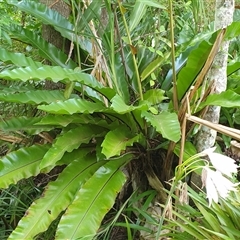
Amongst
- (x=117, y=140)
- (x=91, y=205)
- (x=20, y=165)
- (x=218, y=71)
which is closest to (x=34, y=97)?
(x=20, y=165)

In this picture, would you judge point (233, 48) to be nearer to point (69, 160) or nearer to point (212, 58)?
point (212, 58)

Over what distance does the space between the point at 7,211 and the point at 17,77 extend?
76cm

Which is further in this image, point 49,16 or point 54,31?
point 54,31

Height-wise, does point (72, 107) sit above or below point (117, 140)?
above

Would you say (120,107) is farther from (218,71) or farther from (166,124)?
(218,71)

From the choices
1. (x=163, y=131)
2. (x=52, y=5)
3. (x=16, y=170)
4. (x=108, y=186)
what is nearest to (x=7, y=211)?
(x=16, y=170)

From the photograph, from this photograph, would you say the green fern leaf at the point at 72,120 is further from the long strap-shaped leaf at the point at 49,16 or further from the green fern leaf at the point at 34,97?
the long strap-shaped leaf at the point at 49,16

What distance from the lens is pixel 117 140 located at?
4.81ft

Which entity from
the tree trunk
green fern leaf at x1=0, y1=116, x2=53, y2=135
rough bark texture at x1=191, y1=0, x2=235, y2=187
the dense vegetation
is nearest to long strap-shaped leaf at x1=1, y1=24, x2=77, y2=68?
the dense vegetation

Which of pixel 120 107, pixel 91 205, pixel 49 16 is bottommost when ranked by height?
pixel 91 205

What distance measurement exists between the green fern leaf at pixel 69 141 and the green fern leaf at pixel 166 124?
0.31m

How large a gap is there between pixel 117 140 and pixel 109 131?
8 centimetres

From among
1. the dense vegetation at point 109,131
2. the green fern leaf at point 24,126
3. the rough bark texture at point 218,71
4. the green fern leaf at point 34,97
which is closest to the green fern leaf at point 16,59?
the dense vegetation at point 109,131

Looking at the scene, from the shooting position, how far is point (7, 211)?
1781 millimetres
